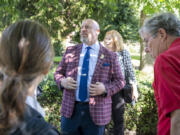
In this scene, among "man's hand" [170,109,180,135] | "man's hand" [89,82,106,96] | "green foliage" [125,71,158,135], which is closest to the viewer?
"man's hand" [170,109,180,135]

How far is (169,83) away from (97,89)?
1.21m

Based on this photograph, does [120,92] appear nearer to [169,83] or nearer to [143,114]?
[143,114]

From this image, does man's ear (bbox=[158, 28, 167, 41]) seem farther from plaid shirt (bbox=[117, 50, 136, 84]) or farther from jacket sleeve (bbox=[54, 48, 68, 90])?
plaid shirt (bbox=[117, 50, 136, 84])

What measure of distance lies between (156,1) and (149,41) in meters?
4.03

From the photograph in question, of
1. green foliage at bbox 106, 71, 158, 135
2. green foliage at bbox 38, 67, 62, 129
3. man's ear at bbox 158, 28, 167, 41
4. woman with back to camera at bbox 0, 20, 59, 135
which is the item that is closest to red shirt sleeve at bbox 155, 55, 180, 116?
man's ear at bbox 158, 28, 167, 41

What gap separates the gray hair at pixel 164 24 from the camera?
163 centimetres

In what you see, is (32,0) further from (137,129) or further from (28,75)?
(28,75)

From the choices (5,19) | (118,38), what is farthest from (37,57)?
(5,19)

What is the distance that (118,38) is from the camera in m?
3.62

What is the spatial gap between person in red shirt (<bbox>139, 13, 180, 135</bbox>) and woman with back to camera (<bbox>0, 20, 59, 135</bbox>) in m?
0.81

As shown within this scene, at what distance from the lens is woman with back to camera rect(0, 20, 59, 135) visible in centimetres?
89

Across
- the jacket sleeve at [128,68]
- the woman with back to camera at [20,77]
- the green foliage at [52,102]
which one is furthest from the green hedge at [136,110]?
the woman with back to camera at [20,77]

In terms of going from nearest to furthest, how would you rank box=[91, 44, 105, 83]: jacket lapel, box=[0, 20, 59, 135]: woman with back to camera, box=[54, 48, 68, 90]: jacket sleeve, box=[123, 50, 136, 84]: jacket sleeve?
1. box=[0, 20, 59, 135]: woman with back to camera
2. box=[91, 44, 105, 83]: jacket lapel
3. box=[54, 48, 68, 90]: jacket sleeve
4. box=[123, 50, 136, 84]: jacket sleeve

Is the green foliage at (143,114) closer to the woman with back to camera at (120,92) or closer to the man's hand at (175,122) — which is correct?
the woman with back to camera at (120,92)
